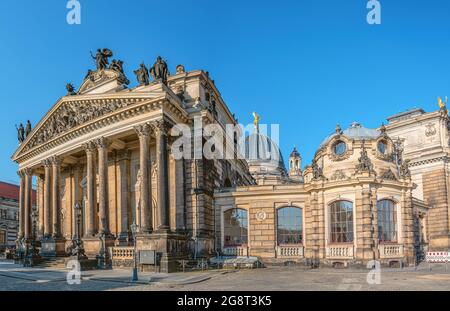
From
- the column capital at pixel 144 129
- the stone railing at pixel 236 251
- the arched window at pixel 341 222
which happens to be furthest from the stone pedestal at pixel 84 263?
the arched window at pixel 341 222

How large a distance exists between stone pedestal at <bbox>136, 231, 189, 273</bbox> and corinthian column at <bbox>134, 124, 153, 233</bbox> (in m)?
0.87

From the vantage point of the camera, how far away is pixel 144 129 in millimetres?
30484

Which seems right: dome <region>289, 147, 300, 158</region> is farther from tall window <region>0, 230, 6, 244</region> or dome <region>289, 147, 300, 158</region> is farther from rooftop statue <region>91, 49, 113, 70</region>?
rooftop statue <region>91, 49, 113, 70</region>

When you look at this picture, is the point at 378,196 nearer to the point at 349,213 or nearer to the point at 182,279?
the point at 349,213

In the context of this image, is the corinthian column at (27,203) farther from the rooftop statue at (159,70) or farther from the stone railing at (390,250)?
the stone railing at (390,250)

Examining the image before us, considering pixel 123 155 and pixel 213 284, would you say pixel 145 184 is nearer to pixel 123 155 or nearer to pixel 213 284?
pixel 123 155

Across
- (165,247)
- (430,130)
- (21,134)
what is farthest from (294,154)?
(165,247)

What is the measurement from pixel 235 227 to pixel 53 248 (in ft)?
52.5

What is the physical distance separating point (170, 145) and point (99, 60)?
1239 cm

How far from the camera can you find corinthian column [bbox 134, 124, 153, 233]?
95.1 feet

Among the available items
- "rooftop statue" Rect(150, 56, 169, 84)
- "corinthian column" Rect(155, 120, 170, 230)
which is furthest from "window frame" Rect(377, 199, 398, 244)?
"rooftop statue" Rect(150, 56, 169, 84)

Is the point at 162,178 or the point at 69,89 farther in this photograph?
the point at 69,89

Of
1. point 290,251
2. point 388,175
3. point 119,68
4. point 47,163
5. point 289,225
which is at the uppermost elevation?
point 119,68
